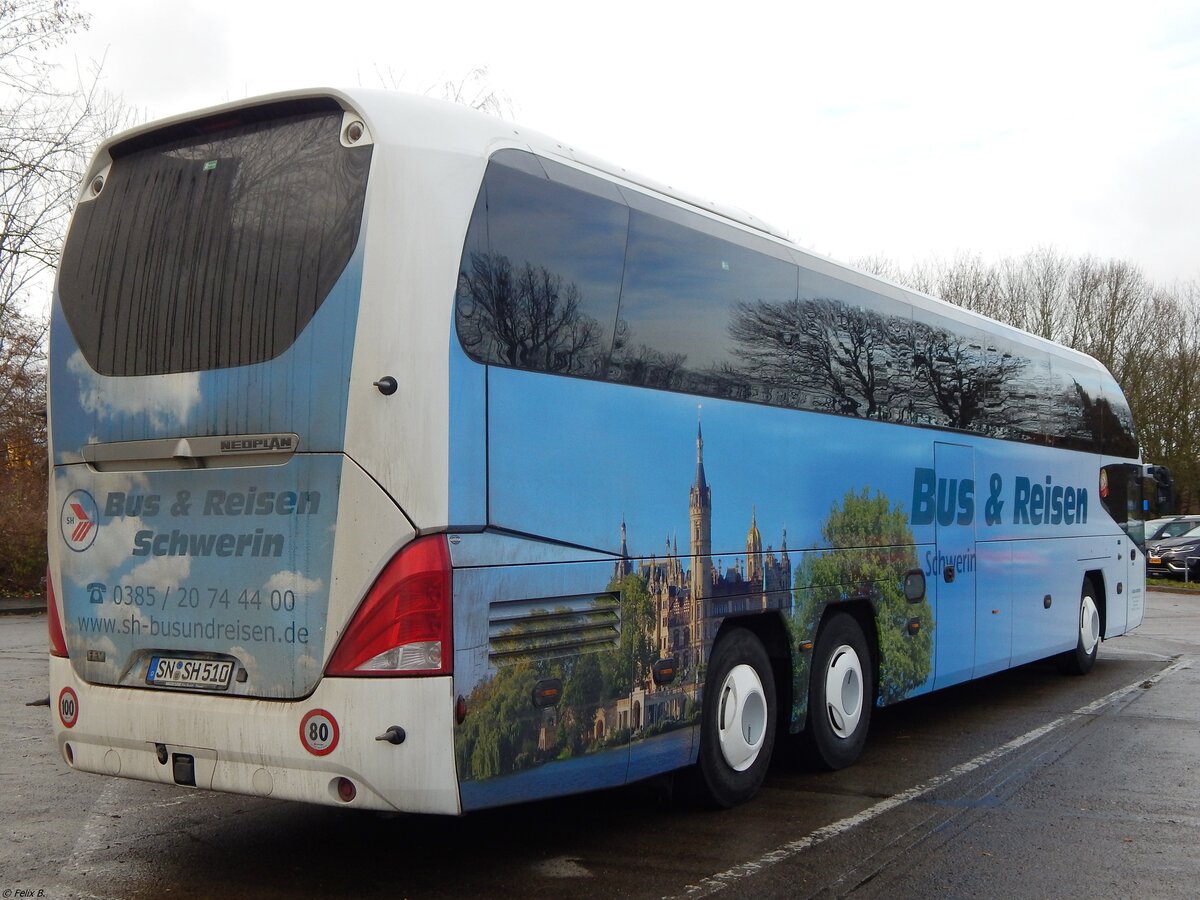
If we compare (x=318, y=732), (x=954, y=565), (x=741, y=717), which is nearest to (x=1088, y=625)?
(x=954, y=565)

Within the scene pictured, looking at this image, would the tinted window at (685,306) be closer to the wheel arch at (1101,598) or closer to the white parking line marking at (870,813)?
the white parking line marking at (870,813)

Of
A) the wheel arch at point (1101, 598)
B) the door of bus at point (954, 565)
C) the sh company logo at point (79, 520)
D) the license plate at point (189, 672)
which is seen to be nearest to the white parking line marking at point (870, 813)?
the door of bus at point (954, 565)

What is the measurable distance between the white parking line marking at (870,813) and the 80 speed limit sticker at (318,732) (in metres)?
1.74

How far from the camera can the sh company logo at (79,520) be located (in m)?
5.97

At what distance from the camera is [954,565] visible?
1034 centimetres

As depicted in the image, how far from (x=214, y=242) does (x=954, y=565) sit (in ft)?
22.5

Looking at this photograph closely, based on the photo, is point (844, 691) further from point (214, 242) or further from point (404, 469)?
point (214, 242)

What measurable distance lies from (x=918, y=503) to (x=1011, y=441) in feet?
8.13

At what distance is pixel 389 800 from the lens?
5105 mm

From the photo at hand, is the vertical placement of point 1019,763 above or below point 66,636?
below

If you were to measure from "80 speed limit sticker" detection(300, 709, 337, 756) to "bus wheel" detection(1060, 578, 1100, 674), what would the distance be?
1064 cm

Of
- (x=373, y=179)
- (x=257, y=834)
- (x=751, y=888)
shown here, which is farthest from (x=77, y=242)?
(x=751, y=888)

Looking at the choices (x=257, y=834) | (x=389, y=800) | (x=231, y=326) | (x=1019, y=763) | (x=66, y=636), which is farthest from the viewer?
(x=1019, y=763)

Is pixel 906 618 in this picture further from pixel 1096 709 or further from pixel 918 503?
pixel 1096 709
